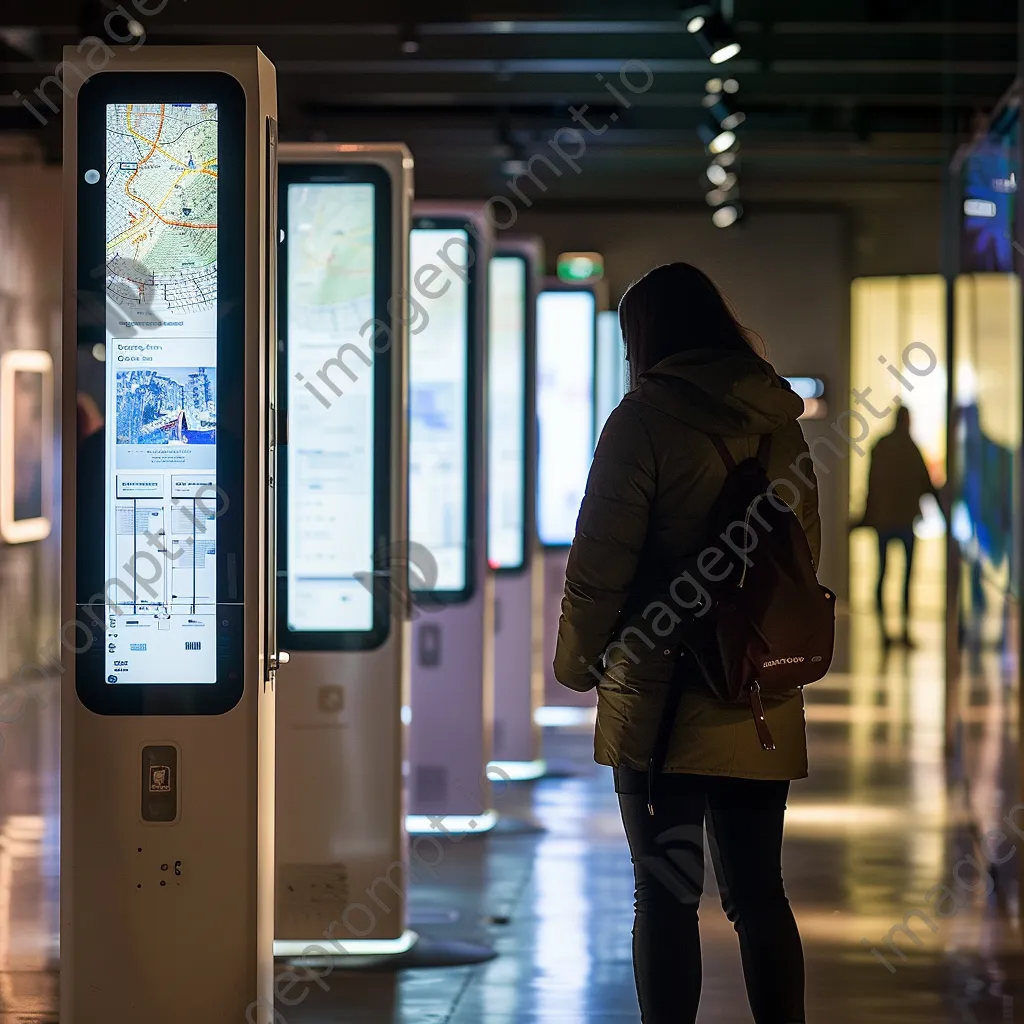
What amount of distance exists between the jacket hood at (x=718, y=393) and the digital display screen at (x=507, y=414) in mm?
4422

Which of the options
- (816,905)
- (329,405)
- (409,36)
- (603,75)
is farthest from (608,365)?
(329,405)

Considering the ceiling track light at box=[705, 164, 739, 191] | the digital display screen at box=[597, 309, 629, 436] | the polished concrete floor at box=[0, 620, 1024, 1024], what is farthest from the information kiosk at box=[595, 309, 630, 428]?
the ceiling track light at box=[705, 164, 739, 191]

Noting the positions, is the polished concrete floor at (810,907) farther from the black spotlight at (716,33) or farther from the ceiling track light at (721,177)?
the ceiling track light at (721,177)

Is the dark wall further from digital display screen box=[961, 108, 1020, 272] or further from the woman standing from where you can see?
the woman standing

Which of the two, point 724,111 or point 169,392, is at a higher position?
point 724,111

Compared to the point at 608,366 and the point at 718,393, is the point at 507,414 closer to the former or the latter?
the point at 608,366

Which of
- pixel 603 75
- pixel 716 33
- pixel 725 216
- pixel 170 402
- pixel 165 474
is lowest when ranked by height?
pixel 165 474

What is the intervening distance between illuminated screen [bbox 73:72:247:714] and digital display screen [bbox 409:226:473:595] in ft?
10.4

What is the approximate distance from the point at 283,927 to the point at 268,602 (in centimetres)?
178

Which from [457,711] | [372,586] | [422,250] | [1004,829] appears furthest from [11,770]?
[1004,829]

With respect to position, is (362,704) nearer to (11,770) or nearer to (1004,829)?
(1004,829)

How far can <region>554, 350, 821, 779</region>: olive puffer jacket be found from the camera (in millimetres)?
3111

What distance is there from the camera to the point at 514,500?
308 inches

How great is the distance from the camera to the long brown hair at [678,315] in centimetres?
327
